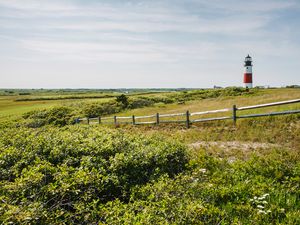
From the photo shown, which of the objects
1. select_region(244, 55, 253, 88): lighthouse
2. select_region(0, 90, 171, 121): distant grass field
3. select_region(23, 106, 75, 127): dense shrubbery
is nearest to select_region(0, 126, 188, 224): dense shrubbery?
select_region(23, 106, 75, 127): dense shrubbery

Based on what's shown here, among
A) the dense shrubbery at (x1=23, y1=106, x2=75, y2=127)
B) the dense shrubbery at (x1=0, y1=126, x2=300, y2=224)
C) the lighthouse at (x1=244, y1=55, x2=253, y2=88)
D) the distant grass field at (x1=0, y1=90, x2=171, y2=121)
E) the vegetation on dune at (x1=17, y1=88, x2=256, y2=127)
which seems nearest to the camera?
the dense shrubbery at (x1=0, y1=126, x2=300, y2=224)

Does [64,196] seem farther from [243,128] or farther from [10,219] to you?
[243,128]

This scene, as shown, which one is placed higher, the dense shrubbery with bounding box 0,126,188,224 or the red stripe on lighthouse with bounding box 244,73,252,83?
the red stripe on lighthouse with bounding box 244,73,252,83

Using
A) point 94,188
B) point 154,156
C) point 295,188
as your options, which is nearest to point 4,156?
point 94,188

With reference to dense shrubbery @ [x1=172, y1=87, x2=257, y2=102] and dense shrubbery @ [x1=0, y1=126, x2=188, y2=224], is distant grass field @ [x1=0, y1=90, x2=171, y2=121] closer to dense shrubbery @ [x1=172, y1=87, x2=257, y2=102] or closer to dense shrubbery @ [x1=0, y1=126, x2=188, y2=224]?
dense shrubbery @ [x1=172, y1=87, x2=257, y2=102]

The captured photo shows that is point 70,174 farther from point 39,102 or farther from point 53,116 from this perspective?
point 39,102

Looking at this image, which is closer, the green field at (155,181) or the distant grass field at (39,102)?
the green field at (155,181)

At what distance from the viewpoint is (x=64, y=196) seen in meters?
5.37

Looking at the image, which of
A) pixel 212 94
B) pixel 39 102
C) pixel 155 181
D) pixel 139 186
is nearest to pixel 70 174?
pixel 139 186

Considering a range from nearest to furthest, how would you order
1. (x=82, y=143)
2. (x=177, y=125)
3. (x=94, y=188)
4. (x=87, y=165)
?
(x=94, y=188), (x=87, y=165), (x=82, y=143), (x=177, y=125)

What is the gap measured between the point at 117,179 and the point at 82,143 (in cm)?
304

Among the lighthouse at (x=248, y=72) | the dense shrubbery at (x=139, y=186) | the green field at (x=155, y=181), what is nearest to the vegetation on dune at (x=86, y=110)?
the lighthouse at (x=248, y=72)

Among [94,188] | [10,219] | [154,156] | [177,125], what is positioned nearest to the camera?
[10,219]

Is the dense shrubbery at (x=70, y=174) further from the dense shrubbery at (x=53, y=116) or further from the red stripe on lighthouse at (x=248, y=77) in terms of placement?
the red stripe on lighthouse at (x=248, y=77)
